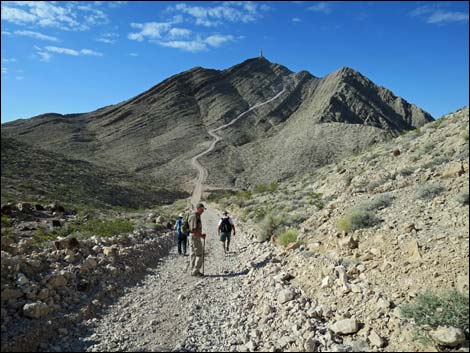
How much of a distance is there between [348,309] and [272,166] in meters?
59.1

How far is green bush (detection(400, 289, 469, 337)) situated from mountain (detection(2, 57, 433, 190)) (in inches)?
2148

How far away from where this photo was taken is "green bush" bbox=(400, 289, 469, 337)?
5.02 metres

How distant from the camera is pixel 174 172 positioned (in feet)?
228

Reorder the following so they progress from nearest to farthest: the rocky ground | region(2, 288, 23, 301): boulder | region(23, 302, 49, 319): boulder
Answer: the rocky ground
region(23, 302, 49, 319): boulder
region(2, 288, 23, 301): boulder

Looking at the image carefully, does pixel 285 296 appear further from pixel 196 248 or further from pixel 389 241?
pixel 196 248

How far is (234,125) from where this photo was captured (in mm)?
98000

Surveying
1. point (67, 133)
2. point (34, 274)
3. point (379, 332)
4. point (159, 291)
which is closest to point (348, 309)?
point (379, 332)

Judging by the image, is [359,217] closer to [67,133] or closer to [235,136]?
[235,136]

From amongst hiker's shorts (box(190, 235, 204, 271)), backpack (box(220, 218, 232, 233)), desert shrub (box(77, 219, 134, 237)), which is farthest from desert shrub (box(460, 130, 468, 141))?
desert shrub (box(77, 219, 134, 237))

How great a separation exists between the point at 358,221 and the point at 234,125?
294 ft

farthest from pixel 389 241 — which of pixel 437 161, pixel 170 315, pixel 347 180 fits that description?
pixel 347 180

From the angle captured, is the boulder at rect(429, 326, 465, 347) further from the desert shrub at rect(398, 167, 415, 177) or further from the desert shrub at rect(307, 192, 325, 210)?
the desert shrub at rect(307, 192, 325, 210)

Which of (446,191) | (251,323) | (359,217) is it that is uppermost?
(446,191)

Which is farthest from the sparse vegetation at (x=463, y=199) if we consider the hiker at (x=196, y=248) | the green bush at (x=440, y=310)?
the hiker at (x=196, y=248)
